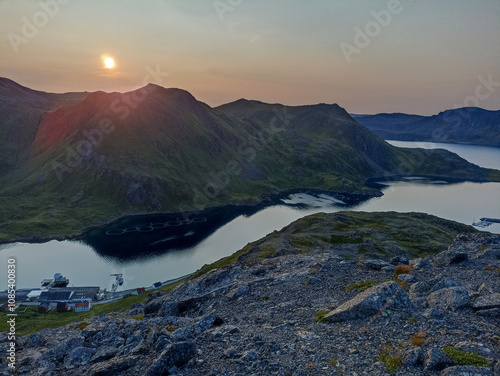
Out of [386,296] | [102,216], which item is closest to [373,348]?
[386,296]

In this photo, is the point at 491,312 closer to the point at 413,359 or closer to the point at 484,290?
the point at 484,290

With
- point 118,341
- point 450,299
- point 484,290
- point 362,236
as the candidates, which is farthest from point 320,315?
point 362,236

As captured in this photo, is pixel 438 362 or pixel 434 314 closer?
pixel 438 362

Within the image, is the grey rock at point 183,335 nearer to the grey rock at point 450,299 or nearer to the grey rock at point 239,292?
the grey rock at point 239,292

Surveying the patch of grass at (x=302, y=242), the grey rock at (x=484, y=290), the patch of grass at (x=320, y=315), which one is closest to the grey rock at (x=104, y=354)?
the patch of grass at (x=320, y=315)

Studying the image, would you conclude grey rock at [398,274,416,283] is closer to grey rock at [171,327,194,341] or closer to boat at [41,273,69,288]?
grey rock at [171,327,194,341]

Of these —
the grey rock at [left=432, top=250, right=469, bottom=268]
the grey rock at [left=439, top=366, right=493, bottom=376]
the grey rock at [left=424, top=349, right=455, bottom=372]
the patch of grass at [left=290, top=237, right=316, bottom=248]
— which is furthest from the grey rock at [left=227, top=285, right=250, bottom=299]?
the patch of grass at [left=290, top=237, right=316, bottom=248]

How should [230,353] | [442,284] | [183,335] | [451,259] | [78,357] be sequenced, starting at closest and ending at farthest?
[230,353] → [183,335] → [78,357] → [442,284] → [451,259]
